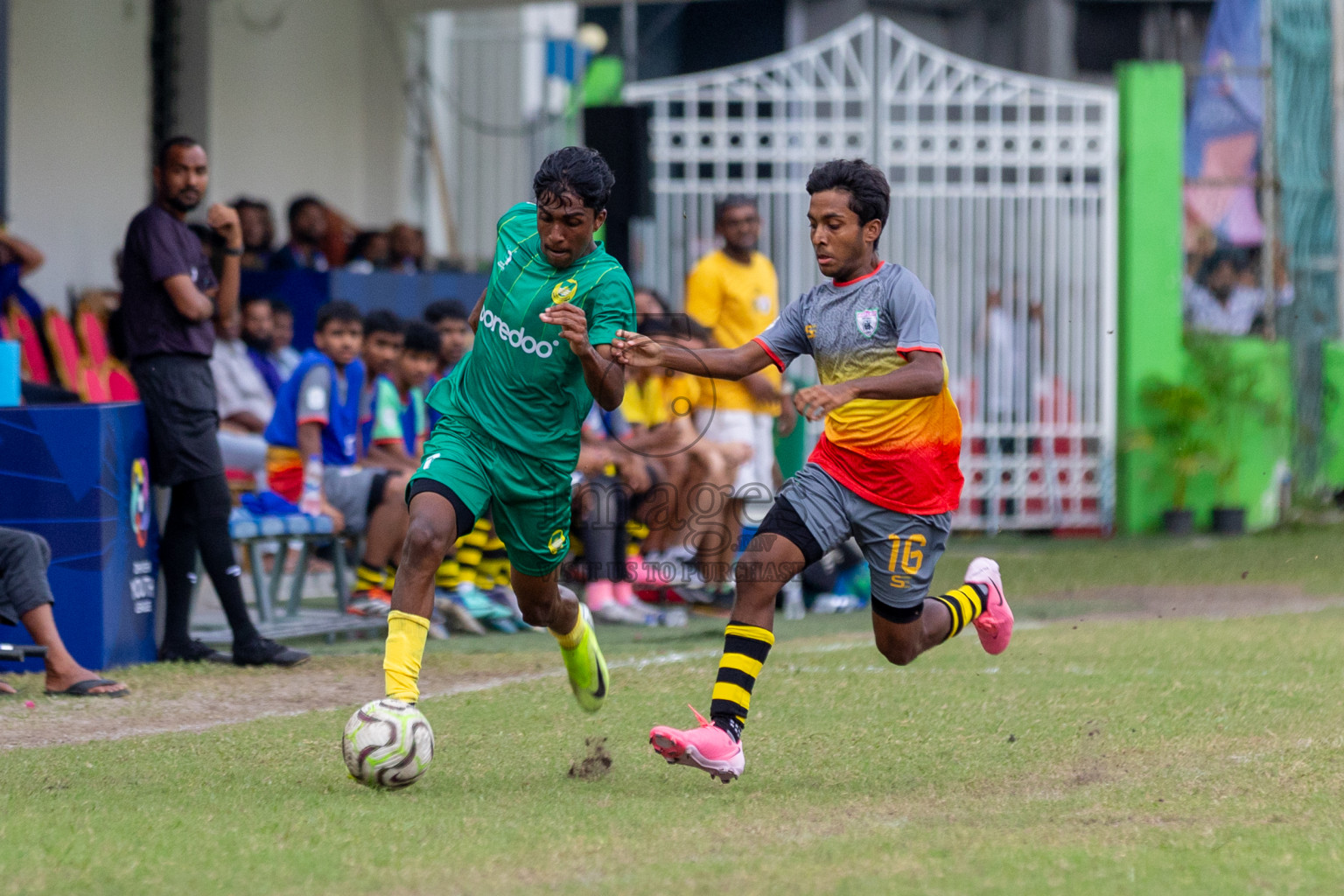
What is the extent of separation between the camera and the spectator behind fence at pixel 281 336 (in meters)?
12.9

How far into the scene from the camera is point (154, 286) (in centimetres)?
791

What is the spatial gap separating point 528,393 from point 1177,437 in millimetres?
11068

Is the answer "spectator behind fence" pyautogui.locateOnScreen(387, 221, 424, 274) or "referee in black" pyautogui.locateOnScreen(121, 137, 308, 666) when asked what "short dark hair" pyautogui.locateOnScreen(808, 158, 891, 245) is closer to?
"referee in black" pyautogui.locateOnScreen(121, 137, 308, 666)

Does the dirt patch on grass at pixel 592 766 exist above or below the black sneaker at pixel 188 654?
above

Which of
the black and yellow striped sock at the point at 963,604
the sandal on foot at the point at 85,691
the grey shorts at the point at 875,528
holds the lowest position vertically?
the sandal on foot at the point at 85,691

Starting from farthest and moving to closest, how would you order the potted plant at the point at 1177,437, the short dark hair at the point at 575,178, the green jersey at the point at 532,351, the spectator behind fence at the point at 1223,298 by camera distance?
the spectator behind fence at the point at 1223,298
the potted plant at the point at 1177,437
the green jersey at the point at 532,351
the short dark hair at the point at 575,178

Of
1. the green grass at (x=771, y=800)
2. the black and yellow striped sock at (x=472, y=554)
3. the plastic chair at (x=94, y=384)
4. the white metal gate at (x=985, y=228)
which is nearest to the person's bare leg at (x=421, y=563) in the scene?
the green grass at (x=771, y=800)

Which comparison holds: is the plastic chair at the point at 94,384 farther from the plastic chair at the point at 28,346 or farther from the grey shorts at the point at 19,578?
the grey shorts at the point at 19,578

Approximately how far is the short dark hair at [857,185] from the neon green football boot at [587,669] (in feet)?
5.71

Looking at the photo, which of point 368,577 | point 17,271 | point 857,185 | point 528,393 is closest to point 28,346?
point 17,271

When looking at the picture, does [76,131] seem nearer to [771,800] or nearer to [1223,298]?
[1223,298]

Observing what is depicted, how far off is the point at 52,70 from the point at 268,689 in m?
7.81

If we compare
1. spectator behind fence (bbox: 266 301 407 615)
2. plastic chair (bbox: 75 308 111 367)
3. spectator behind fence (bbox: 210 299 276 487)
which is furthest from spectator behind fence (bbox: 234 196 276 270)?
spectator behind fence (bbox: 266 301 407 615)

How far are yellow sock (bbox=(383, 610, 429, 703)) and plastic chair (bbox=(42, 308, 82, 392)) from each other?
7.17m
